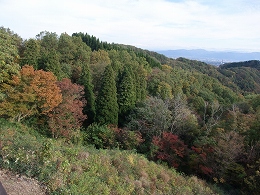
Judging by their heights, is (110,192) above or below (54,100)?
below

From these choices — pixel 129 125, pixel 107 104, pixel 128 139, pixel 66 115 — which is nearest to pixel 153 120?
pixel 129 125

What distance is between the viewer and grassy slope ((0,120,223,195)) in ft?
22.1

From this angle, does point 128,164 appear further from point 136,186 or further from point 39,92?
point 39,92

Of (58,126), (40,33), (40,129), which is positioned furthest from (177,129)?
(40,33)

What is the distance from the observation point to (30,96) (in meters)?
15.1

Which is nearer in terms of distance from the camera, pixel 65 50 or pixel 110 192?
pixel 110 192

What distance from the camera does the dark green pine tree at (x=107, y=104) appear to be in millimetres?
20672

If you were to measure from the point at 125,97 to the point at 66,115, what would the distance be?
7692 millimetres

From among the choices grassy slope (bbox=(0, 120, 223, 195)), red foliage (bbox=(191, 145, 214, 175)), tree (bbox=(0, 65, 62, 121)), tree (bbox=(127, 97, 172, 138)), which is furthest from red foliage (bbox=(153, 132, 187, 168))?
tree (bbox=(0, 65, 62, 121))

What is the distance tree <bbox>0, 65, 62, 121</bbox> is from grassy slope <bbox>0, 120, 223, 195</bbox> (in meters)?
5.78

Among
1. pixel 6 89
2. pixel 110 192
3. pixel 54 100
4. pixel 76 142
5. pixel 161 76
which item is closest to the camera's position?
pixel 110 192

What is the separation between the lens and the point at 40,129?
57.3 ft

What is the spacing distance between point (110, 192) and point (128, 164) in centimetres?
299

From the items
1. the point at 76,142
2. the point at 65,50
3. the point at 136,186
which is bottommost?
the point at 76,142
